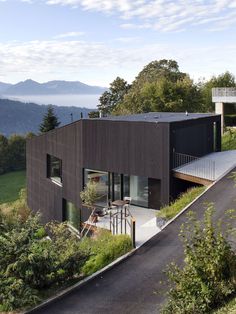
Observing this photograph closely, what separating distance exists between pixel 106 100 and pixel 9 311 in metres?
61.1

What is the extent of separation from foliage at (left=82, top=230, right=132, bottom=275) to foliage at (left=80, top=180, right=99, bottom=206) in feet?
20.8

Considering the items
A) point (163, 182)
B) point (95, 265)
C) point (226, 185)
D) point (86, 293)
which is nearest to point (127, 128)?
point (163, 182)

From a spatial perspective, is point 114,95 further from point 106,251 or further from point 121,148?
point 106,251

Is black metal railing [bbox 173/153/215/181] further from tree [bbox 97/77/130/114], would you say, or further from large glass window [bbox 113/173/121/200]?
tree [bbox 97/77/130/114]

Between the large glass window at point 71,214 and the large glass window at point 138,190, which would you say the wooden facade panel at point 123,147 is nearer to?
the large glass window at point 138,190

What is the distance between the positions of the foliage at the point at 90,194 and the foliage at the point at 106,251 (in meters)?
6.33

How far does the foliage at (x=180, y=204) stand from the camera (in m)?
16.4

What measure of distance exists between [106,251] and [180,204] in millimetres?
5242

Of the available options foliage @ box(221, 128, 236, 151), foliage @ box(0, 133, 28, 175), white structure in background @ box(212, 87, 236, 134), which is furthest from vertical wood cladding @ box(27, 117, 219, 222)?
foliage @ box(0, 133, 28, 175)

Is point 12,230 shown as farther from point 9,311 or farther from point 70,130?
point 70,130

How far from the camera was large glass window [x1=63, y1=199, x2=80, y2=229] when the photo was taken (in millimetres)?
23141

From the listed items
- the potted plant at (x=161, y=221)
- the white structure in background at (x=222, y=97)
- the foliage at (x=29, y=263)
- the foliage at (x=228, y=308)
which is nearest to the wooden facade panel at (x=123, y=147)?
the potted plant at (x=161, y=221)

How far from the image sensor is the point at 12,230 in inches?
455

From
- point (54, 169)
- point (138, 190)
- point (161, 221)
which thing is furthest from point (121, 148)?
point (54, 169)
